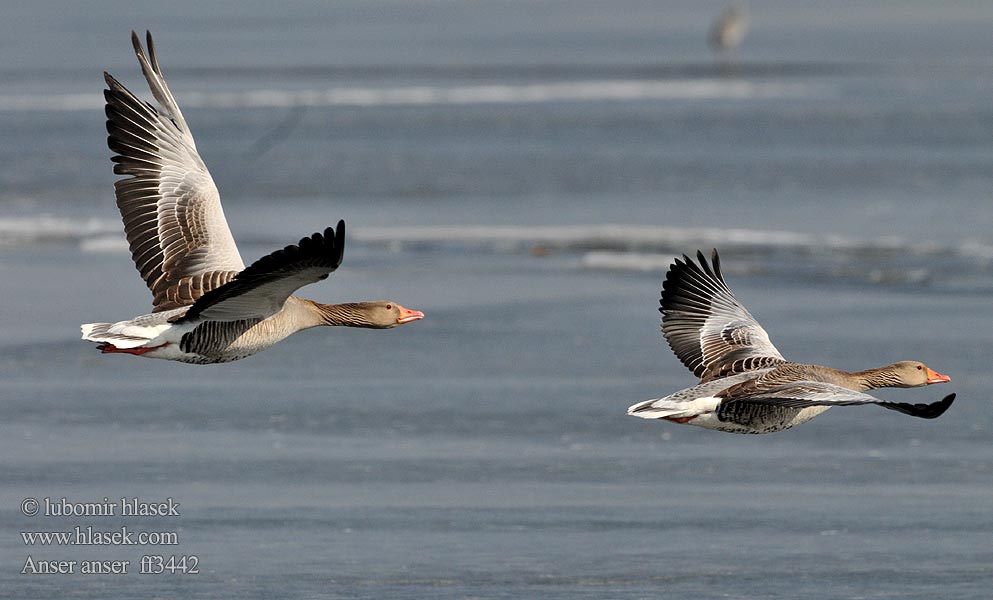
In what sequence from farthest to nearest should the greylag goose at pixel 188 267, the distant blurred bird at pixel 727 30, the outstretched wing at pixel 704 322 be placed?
the distant blurred bird at pixel 727 30 < the outstretched wing at pixel 704 322 < the greylag goose at pixel 188 267

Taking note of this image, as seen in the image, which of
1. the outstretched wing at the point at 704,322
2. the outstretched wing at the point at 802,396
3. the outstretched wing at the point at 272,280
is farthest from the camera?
the outstretched wing at the point at 704,322

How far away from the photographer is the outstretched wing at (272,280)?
7020 mm

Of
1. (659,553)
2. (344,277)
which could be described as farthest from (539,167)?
(659,553)

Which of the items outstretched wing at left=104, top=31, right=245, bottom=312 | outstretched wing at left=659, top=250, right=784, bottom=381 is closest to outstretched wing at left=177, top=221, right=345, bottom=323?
outstretched wing at left=104, top=31, right=245, bottom=312

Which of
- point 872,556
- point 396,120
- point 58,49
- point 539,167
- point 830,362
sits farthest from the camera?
point 58,49

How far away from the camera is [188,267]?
8.88 meters

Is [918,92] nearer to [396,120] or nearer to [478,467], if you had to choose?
[396,120]

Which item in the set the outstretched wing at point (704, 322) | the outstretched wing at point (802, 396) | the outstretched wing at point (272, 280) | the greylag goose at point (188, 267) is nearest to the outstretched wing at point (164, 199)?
the greylag goose at point (188, 267)

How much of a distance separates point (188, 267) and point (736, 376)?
9.93 feet

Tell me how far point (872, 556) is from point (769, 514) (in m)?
0.74

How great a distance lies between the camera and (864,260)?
51.8ft

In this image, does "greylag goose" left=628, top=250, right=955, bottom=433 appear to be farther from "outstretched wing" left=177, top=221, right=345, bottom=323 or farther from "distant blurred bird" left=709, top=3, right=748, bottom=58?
"distant blurred bird" left=709, top=3, right=748, bottom=58

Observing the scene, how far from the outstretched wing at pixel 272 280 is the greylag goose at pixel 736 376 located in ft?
5.33

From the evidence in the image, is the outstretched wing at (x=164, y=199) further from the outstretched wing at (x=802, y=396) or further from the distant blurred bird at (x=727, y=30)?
the distant blurred bird at (x=727, y=30)
